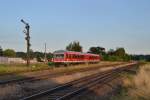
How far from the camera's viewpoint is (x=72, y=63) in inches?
2384

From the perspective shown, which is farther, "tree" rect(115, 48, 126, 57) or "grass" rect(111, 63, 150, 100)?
"tree" rect(115, 48, 126, 57)

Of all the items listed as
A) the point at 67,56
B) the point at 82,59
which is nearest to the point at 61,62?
the point at 67,56

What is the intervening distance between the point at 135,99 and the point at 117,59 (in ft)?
408

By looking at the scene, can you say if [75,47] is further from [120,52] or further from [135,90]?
[135,90]

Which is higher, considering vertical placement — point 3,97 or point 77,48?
point 77,48

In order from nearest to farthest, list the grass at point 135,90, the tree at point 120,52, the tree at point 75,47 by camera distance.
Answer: the grass at point 135,90, the tree at point 75,47, the tree at point 120,52

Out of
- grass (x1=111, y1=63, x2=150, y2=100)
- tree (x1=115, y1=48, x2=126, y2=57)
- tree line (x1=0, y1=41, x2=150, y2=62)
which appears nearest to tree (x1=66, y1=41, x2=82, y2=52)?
tree line (x1=0, y1=41, x2=150, y2=62)

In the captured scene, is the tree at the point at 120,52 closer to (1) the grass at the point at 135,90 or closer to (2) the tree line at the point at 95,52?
(2) the tree line at the point at 95,52

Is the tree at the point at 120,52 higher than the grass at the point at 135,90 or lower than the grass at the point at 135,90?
higher

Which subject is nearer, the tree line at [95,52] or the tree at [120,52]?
the tree line at [95,52]

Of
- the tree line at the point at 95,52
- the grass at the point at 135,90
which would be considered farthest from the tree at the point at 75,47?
the grass at the point at 135,90

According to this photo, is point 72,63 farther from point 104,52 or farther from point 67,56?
point 104,52

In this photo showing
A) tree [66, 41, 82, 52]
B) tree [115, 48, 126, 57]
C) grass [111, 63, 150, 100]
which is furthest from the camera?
tree [115, 48, 126, 57]

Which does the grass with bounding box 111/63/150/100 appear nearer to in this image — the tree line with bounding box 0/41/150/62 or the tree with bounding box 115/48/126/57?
the tree line with bounding box 0/41/150/62
